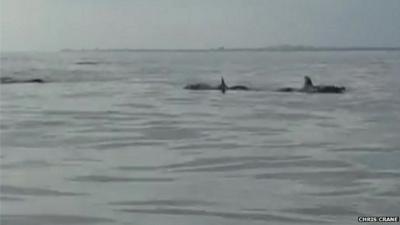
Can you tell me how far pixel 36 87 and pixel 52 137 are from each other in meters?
18.2

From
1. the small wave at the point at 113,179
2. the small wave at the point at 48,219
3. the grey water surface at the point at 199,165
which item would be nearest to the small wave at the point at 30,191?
the grey water surface at the point at 199,165

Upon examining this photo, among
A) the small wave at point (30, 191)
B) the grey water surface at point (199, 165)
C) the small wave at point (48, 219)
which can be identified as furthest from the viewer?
the small wave at point (30, 191)

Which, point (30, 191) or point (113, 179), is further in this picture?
point (113, 179)

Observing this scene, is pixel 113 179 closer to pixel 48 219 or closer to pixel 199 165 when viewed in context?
pixel 199 165

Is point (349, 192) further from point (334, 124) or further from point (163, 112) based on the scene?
point (163, 112)

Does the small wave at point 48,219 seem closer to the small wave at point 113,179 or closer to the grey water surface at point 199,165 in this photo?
the grey water surface at point 199,165

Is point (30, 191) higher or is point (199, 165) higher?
point (199, 165)

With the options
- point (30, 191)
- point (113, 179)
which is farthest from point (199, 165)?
point (30, 191)

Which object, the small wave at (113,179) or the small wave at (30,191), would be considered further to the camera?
the small wave at (113,179)

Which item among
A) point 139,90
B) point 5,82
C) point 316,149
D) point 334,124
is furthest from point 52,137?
point 5,82

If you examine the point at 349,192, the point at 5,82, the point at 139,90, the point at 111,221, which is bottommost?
the point at 111,221

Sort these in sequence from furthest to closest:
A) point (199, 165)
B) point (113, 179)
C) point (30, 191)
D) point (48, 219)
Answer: point (199, 165)
point (113, 179)
point (30, 191)
point (48, 219)

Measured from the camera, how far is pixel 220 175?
372 inches

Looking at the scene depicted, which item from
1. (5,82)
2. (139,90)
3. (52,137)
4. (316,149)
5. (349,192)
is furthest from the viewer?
(5,82)
